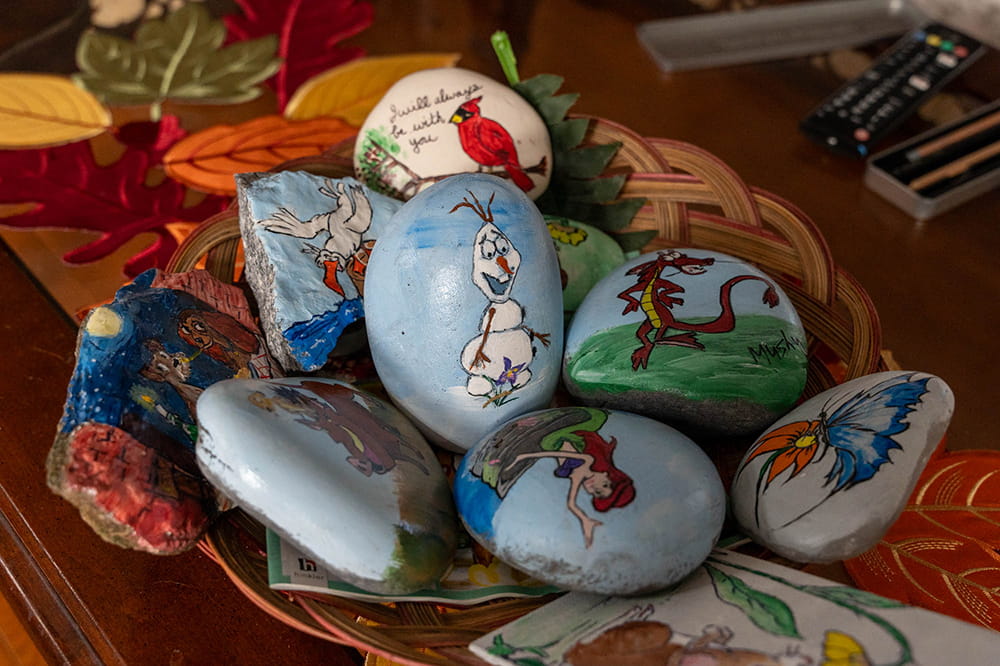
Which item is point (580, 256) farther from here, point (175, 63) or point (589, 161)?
point (175, 63)

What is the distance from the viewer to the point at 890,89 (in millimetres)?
1004

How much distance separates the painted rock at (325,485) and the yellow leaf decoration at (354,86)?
0.53m

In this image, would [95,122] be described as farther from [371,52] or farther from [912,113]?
[912,113]

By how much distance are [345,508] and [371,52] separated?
752mm

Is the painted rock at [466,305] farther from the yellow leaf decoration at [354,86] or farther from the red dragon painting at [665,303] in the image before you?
the yellow leaf decoration at [354,86]

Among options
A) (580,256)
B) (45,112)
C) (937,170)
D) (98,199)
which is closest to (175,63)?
(45,112)

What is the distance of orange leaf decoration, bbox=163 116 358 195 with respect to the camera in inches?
35.5

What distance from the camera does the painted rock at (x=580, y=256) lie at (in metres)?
0.70

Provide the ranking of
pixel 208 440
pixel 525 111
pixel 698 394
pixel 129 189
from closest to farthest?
pixel 208 440
pixel 698 394
pixel 525 111
pixel 129 189

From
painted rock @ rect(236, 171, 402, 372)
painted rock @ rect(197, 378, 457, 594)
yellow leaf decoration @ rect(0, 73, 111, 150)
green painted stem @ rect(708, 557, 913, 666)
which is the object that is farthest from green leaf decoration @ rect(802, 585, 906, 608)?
yellow leaf decoration @ rect(0, 73, 111, 150)

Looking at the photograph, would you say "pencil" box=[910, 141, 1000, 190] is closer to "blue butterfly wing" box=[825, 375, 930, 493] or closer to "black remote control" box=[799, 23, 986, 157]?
"black remote control" box=[799, 23, 986, 157]

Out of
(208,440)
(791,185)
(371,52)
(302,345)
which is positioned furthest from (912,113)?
(208,440)

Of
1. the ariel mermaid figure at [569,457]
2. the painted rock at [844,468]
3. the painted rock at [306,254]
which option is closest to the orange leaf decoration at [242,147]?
the painted rock at [306,254]

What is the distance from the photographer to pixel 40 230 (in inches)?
33.1
